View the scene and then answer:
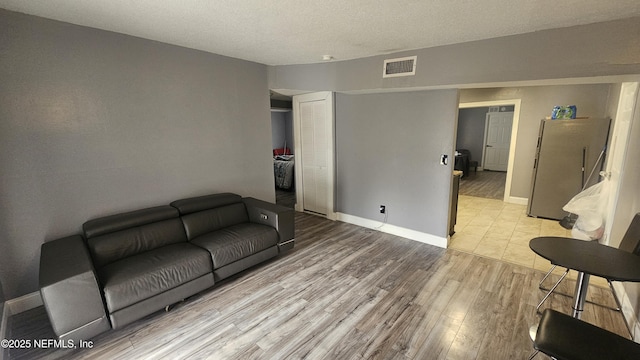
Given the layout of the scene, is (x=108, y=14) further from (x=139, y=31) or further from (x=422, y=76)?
(x=422, y=76)

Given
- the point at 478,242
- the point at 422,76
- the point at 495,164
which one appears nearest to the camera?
the point at 422,76

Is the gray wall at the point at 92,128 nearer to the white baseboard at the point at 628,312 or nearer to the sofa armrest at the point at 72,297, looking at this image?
the sofa armrest at the point at 72,297

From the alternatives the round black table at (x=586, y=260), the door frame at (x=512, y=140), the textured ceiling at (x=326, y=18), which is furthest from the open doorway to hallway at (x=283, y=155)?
the round black table at (x=586, y=260)

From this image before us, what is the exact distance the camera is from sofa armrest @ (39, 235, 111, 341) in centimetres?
167

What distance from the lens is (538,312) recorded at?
86.4 inches

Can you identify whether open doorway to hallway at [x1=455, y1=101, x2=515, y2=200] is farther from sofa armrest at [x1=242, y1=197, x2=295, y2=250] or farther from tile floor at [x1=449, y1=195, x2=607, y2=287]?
sofa armrest at [x1=242, y1=197, x2=295, y2=250]

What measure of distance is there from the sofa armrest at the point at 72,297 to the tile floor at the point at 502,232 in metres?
3.65

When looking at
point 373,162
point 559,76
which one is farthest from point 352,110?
point 559,76

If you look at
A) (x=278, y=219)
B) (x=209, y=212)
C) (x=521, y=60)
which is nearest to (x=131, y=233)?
(x=209, y=212)

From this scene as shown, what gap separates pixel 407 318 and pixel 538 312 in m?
1.10

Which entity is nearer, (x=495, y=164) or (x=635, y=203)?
(x=635, y=203)

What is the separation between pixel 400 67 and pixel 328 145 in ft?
5.31

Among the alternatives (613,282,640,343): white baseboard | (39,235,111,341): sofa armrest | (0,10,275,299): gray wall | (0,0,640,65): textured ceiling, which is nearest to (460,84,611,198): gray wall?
(613,282,640,343): white baseboard

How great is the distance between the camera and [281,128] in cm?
918
